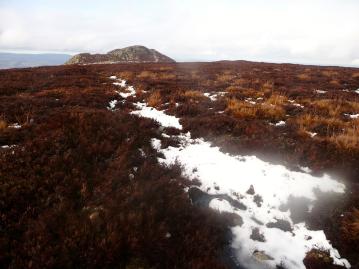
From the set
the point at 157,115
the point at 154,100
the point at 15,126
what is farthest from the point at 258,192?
the point at 154,100

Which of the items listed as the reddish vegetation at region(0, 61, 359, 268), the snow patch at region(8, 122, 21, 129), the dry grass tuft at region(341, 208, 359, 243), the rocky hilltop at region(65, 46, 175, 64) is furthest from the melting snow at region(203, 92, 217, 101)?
the rocky hilltop at region(65, 46, 175, 64)

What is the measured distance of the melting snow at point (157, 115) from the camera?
10.5m

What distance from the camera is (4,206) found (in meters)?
5.03

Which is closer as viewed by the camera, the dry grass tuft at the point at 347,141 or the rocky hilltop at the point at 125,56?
the dry grass tuft at the point at 347,141

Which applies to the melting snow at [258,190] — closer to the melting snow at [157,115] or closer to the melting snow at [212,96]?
the melting snow at [157,115]

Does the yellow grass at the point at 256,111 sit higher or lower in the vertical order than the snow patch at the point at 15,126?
lower

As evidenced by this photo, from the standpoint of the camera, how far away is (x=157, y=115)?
38.2 feet

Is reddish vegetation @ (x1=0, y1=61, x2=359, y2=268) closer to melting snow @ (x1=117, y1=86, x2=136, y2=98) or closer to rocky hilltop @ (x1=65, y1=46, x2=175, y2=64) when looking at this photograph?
melting snow @ (x1=117, y1=86, x2=136, y2=98)

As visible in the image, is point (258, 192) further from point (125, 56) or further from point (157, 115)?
point (125, 56)

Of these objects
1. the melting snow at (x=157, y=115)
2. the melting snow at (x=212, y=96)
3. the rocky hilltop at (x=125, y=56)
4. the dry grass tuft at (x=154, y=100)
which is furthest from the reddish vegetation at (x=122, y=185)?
the rocky hilltop at (x=125, y=56)

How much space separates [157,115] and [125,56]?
48.1 meters

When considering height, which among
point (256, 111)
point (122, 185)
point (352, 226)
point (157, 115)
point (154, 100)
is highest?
point (154, 100)

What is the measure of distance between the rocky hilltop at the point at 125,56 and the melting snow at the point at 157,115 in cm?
3834

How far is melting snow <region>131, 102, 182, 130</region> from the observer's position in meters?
10.5
